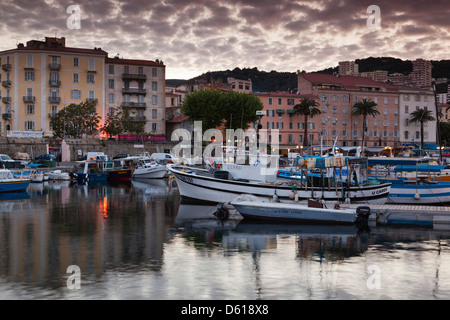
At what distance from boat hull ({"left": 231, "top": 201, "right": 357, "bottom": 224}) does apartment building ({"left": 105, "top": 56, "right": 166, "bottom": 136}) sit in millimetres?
69724

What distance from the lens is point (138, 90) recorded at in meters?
98.9

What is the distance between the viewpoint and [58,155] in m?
82.1

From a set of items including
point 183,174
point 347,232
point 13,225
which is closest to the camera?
point 347,232

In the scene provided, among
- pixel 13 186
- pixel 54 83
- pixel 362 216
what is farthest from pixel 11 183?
pixel 54 83

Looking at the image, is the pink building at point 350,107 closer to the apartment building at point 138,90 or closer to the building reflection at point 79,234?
the apartment building at point 138,90

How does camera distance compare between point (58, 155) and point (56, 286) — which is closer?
point (56, 286)

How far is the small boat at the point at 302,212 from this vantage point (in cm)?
2794

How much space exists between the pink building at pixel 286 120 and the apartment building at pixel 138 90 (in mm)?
19882

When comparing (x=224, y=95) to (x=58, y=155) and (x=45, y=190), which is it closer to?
(x=58, y=155)

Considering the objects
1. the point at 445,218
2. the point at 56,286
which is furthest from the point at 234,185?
the point at 56,286

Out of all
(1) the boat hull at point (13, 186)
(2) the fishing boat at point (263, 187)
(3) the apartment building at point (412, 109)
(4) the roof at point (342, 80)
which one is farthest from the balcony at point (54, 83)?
(3) the apartment building at point (412, 109)

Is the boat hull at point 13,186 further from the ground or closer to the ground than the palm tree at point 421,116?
closer to the ground

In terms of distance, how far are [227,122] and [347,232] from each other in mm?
65526
